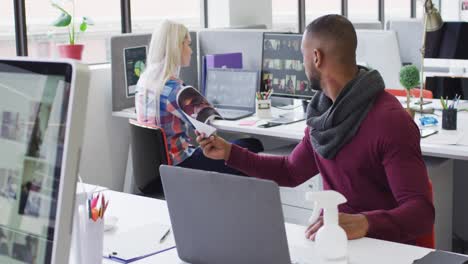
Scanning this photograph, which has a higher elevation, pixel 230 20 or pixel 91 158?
pixel 230 20

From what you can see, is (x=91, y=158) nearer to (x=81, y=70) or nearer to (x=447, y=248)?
(x=447, y=248)

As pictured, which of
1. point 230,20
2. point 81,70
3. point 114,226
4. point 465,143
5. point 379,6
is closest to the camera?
point 81,70

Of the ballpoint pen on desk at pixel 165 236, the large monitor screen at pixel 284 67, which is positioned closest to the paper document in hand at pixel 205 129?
the ballpoint pen on desk at pixel 165 236

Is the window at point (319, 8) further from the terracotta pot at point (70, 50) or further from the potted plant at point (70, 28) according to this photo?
the terracotta pot at point (70, 50)

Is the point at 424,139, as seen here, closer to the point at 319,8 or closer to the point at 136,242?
the point at 136,242

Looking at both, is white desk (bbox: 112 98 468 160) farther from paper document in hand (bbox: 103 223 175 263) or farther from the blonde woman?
paper document in hand (bbox: 103 223 175 263)

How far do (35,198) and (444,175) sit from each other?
2659 millimetres

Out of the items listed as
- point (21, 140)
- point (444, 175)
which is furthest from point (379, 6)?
point (21, 140)

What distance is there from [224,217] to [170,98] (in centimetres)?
224

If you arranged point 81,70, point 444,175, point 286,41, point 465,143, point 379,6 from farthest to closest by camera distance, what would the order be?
point 379,6 < point 286,41 < point 444,175 < point 465,143 < point 81,70

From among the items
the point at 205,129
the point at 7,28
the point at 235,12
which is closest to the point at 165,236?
the point at 205,129

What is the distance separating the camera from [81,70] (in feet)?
3.18

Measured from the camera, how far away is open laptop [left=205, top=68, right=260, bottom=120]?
4.24 metres

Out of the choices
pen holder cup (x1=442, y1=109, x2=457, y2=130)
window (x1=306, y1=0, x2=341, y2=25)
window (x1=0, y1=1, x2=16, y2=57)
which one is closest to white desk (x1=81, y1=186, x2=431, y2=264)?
pen holder cup (x1=442, y1=109, x2=457, y2=130)
